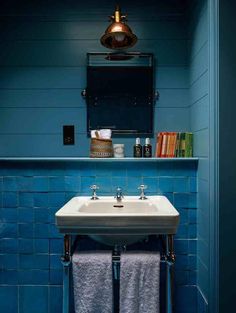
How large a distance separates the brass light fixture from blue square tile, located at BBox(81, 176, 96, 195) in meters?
0.85

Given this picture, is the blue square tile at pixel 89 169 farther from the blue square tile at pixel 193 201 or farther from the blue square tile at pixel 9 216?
the blue square tile at pixel 193 201

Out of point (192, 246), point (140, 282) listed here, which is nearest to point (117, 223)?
point (140, 282)

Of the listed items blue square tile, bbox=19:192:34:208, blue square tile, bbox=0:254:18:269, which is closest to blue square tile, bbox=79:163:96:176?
blue square tile, bbox=19:192:34:208

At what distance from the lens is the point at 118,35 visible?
2008mm

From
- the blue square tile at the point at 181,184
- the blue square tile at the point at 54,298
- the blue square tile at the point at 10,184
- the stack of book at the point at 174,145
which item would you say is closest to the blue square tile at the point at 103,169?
the stack of book at the point at 174,145

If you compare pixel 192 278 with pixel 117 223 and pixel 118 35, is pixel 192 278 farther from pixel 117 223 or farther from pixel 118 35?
pixel 118 35

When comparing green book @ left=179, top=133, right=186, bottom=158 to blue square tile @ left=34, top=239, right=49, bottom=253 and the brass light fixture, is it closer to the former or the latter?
the brass light fixture

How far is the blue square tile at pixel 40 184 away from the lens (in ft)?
6.83

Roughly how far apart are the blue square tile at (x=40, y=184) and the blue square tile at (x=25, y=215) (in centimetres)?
14

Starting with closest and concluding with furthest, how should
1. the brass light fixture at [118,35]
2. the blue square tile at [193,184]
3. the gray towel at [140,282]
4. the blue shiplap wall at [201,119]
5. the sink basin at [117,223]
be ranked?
the sink basin at [117,223], the gray towel at [140,282], the blue shiplap wall at [201,119], the brass light fixture at [118,35], the blue square tile at [193,184]

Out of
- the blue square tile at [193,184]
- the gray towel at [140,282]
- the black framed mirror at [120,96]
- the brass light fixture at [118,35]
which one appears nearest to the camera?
the gray towel at [140,282]

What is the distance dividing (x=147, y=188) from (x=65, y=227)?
27.5 inches

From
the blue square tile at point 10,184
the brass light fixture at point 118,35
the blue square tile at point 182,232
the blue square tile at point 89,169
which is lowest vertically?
the blue square tile at point 182,232

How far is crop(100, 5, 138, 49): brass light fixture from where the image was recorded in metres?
1.95
